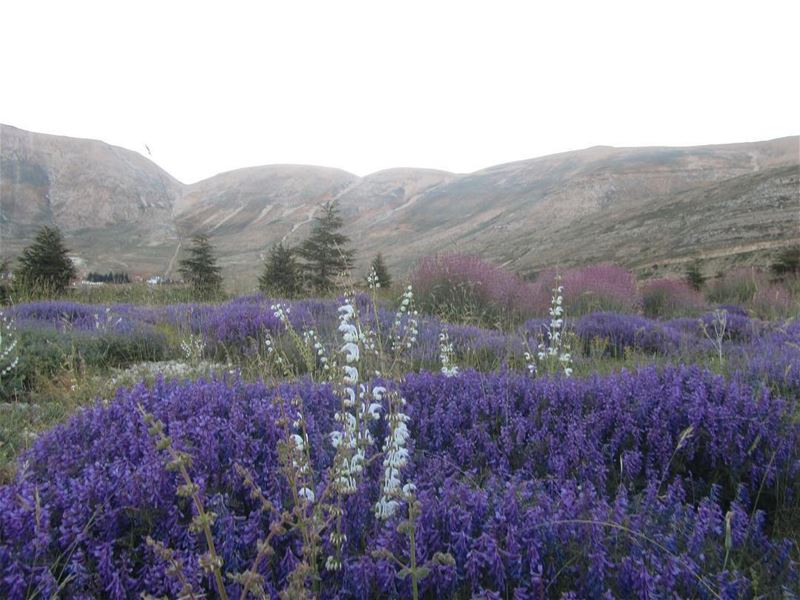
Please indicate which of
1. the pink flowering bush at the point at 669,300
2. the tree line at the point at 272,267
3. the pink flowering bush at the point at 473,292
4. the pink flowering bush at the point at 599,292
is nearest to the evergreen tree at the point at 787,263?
the tree line at the point at 272,267

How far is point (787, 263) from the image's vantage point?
15.9 meters

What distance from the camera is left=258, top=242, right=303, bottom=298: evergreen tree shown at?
14.5 metres

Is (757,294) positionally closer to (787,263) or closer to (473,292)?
(787,263)

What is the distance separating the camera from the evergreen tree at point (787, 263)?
15677mm

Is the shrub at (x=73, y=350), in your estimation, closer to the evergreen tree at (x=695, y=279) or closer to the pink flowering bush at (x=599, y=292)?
the pink flowering bush at (x=599, y=292)

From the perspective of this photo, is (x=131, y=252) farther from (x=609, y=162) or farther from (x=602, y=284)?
(x=609, y=162)

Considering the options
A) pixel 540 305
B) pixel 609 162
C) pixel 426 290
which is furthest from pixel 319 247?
pixel 609 162

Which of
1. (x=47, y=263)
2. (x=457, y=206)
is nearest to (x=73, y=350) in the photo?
(x=47, y=263)

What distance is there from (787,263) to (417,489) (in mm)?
17804

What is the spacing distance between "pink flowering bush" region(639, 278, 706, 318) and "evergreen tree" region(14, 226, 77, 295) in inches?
579

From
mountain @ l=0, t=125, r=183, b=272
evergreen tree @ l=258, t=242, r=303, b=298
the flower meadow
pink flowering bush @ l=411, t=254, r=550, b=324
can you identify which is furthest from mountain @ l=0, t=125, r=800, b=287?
the flower meadow

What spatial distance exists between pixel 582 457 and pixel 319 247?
14.4 m

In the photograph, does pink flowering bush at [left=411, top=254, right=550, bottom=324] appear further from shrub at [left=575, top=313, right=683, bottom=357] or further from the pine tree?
the pine tree

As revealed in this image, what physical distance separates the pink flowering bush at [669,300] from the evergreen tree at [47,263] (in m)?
14.7
